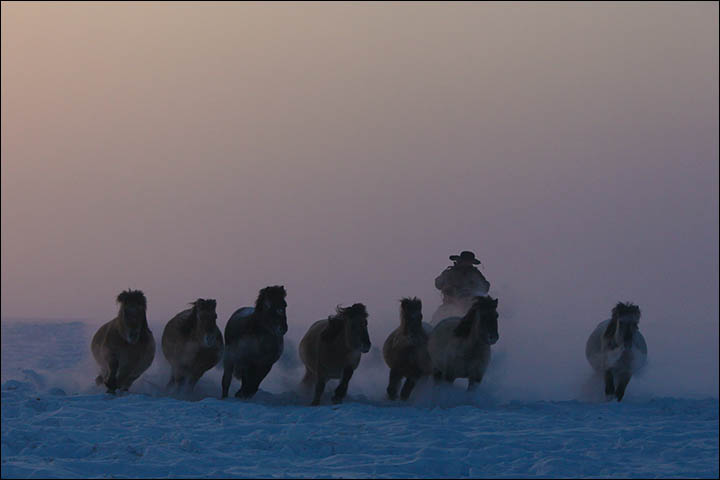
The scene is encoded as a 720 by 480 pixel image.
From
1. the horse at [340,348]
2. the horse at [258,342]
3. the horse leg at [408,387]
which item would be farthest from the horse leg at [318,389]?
the horse leg at [408,387]

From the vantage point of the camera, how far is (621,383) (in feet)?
63.8

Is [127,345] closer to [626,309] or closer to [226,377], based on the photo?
[226,377]

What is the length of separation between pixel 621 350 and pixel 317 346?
555 cm

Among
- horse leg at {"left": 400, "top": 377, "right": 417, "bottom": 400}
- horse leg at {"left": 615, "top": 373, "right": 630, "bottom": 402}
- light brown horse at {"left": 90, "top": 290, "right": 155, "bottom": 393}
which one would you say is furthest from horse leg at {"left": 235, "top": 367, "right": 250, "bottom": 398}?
horse leg at {"left": 615, "top": 373, "right": 630, "bottom": 402}

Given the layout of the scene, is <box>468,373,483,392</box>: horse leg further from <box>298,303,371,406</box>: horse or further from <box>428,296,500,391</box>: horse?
<box>298,303,371,406</box>: horse

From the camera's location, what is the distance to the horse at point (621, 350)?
1917 centimetres

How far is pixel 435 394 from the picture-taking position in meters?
18.6

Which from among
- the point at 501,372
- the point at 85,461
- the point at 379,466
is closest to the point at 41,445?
the point at 85,461

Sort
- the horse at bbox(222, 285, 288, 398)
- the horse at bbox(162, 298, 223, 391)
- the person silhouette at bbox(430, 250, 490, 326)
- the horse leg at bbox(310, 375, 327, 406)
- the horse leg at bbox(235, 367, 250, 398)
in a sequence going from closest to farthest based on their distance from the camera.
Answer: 1. the horse leg at bbox(310, 375, 327, 406)
2. the horse at bbox(162, 298, 223, 391)
3. the horse at bbox(222, 285, 288, 398)
4. the horse leg at bbox(235, 367, 250, 398)
5. the person silhouette at bbox(430, 250, 490, 326)

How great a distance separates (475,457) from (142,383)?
9.50 m

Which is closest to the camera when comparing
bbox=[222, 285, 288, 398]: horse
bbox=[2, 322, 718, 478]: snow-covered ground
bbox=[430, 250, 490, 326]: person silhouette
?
bbox=[2, 322, 718, 478]: snow-covered ground

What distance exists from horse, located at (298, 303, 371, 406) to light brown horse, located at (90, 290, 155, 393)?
2.98 meters

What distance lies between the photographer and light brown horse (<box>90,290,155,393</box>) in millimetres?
18562

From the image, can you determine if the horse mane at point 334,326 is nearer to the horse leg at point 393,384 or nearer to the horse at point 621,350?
the horse leg at point 393,384
